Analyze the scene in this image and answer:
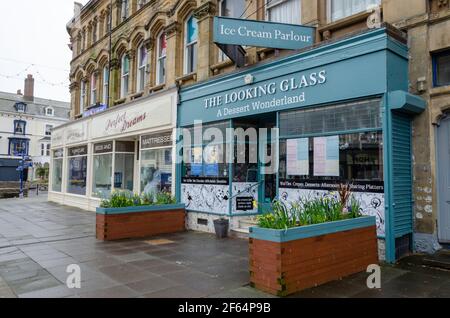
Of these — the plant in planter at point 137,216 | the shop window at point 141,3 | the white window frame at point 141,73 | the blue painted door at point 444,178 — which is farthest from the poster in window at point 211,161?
the shop window at point 141,3

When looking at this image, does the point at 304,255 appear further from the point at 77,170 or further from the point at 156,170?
the point at 77,170

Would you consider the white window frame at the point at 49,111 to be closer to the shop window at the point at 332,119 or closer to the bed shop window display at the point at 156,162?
the bed shop window display at the point at 156,162

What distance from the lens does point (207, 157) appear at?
1173 cm

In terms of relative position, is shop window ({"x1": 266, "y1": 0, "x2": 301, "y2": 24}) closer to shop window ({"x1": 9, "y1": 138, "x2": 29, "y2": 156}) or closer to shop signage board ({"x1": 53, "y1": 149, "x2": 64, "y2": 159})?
shop signage board ({"x1": 53, "y1": 149, "x2": 64, "y2": 159})

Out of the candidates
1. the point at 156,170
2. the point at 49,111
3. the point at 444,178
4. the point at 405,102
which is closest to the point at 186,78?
the point at 156,170

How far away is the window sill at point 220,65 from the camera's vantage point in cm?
1165

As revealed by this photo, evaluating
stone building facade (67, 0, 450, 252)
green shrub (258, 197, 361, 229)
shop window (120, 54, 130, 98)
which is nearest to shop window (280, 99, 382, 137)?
stone building facade (67, 0, 450, 252)

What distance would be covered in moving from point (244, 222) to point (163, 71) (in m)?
7.92

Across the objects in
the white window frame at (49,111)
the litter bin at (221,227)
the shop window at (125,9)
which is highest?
the white window frame at (49,111)

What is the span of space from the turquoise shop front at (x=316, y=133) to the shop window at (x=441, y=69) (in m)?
0.56

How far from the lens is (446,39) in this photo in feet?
24.0
